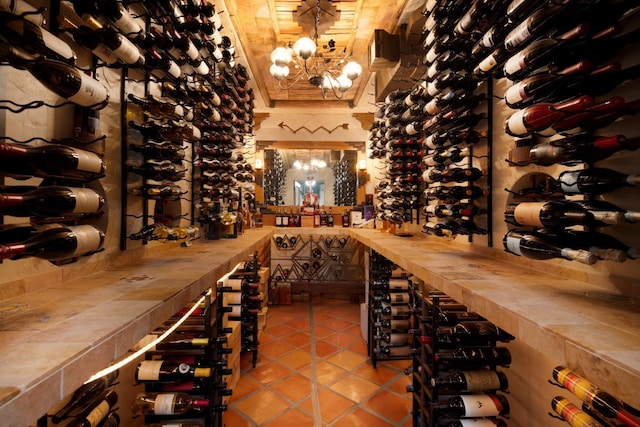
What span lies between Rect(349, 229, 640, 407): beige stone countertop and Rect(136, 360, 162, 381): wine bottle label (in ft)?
5.78

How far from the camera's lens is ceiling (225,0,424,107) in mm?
3932

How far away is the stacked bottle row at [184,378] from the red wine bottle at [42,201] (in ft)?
3.17

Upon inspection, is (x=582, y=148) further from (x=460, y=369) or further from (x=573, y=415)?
(x=460, y=369)

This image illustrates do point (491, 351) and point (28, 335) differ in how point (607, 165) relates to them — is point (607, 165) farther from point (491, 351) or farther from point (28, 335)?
point (28, 335)

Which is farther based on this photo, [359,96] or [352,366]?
[359,96]

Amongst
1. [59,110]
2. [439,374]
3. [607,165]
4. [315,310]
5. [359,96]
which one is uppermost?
[359,96]

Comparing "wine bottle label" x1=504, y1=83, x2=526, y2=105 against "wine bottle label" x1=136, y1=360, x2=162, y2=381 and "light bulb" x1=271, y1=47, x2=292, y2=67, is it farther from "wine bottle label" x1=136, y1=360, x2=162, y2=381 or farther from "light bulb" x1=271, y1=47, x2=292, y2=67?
"light bulb" x1=271, y1=47, x2=292, y2=67

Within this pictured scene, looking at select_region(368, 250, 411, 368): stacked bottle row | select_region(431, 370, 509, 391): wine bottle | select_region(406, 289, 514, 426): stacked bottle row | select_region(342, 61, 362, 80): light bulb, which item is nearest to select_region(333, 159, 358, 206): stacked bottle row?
select_region(342, 61, 362, 80): light bulb

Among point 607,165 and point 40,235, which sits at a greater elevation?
point 607,165

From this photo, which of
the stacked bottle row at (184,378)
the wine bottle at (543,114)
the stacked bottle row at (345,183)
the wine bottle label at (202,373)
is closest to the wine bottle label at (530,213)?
the wine bottle at (543,114)

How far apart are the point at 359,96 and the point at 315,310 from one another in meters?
4.73

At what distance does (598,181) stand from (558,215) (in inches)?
7.7

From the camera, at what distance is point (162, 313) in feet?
4.06

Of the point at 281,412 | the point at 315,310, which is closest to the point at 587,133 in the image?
the point at 281,412
